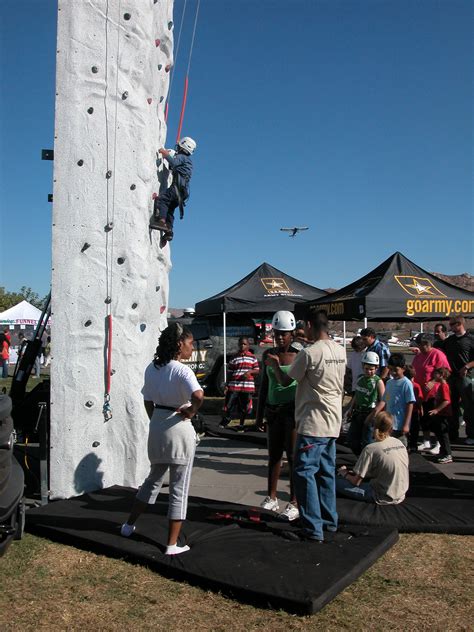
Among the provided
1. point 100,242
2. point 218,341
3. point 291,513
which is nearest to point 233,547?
point 291,513

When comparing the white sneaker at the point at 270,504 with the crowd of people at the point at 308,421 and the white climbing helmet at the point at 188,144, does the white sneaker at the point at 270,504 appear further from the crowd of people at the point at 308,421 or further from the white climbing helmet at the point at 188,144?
the white climbing helmet at the point at 188,144

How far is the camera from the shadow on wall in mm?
5605

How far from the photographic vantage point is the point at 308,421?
4.39 metres

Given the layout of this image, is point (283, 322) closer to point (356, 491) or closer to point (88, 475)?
point (356, 491)

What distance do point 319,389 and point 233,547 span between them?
50.7 inches

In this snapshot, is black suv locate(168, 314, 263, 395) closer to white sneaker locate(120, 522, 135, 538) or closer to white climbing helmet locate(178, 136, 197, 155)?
white climbing helmet locate(178, 136, 197, 155)

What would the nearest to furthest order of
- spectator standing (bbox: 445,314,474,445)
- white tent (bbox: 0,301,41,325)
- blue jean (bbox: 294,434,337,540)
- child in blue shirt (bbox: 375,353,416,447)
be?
1. blue jean (bbox: 294,434,337,540)
2. child in blue shirt (bbox: 375,353,416,447)
3. spectator standing (bbox: 445,314,474,445)
4. white tent (bbox: 0,301,41,325)

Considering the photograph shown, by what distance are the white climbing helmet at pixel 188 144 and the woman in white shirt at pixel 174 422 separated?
3.09 m

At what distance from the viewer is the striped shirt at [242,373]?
11.0m

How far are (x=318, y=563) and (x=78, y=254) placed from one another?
11.5 feet

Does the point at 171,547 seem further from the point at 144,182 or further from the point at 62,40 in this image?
the point at 62,40

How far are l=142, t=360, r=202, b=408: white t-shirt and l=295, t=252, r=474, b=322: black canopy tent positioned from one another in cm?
661

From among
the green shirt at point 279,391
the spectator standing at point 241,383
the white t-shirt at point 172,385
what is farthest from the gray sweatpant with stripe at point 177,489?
the spectator standing at point 241,383

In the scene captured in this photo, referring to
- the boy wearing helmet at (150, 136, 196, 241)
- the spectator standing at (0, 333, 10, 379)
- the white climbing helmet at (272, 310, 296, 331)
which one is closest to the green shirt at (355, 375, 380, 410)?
the white climbing helmet at (272, 310, 296, 331)
